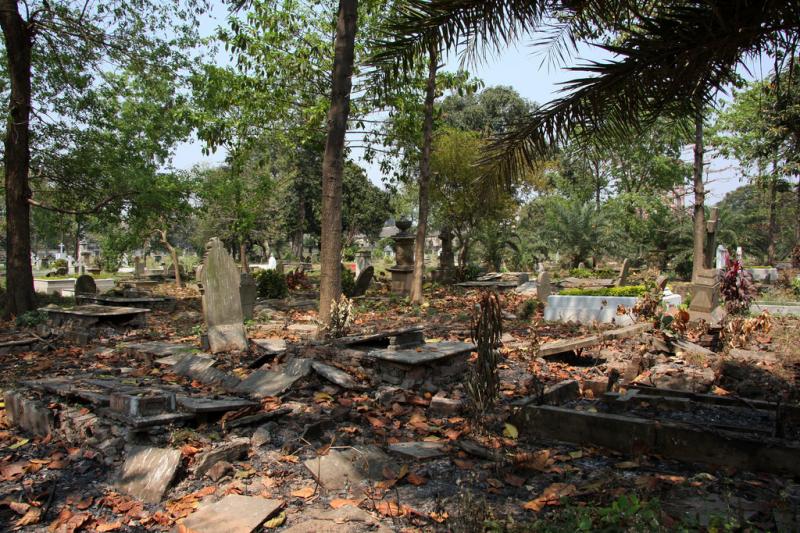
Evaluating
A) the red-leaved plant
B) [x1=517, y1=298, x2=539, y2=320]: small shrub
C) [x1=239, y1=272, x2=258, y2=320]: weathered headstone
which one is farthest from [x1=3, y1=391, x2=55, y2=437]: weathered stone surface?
the red-leaved plant

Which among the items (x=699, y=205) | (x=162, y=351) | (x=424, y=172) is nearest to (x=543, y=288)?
(x=424, y=172)

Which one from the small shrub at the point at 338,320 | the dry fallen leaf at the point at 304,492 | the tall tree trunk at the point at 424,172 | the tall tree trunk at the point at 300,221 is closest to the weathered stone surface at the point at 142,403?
the dry fallen leaf at the point at 304,492

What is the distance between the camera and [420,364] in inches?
240

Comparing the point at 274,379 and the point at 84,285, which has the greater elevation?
the point at 84,285

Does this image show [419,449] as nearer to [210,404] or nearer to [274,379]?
[210,404]

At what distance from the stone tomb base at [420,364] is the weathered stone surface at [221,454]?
6.81 feet

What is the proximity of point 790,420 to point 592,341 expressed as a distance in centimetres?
328

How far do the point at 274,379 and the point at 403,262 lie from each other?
1334 centimetres

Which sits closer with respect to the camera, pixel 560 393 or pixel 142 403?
pixel 142 403

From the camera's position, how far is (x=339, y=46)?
9.67 m

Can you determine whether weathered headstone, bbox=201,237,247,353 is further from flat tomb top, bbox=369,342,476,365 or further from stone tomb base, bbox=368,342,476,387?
flat tomb top, bbox=369,342,476,365

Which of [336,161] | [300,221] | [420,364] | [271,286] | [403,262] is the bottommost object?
[420,364]

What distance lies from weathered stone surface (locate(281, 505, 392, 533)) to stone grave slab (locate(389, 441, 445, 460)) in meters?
0.89

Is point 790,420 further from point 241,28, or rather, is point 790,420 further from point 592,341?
point 241,28
